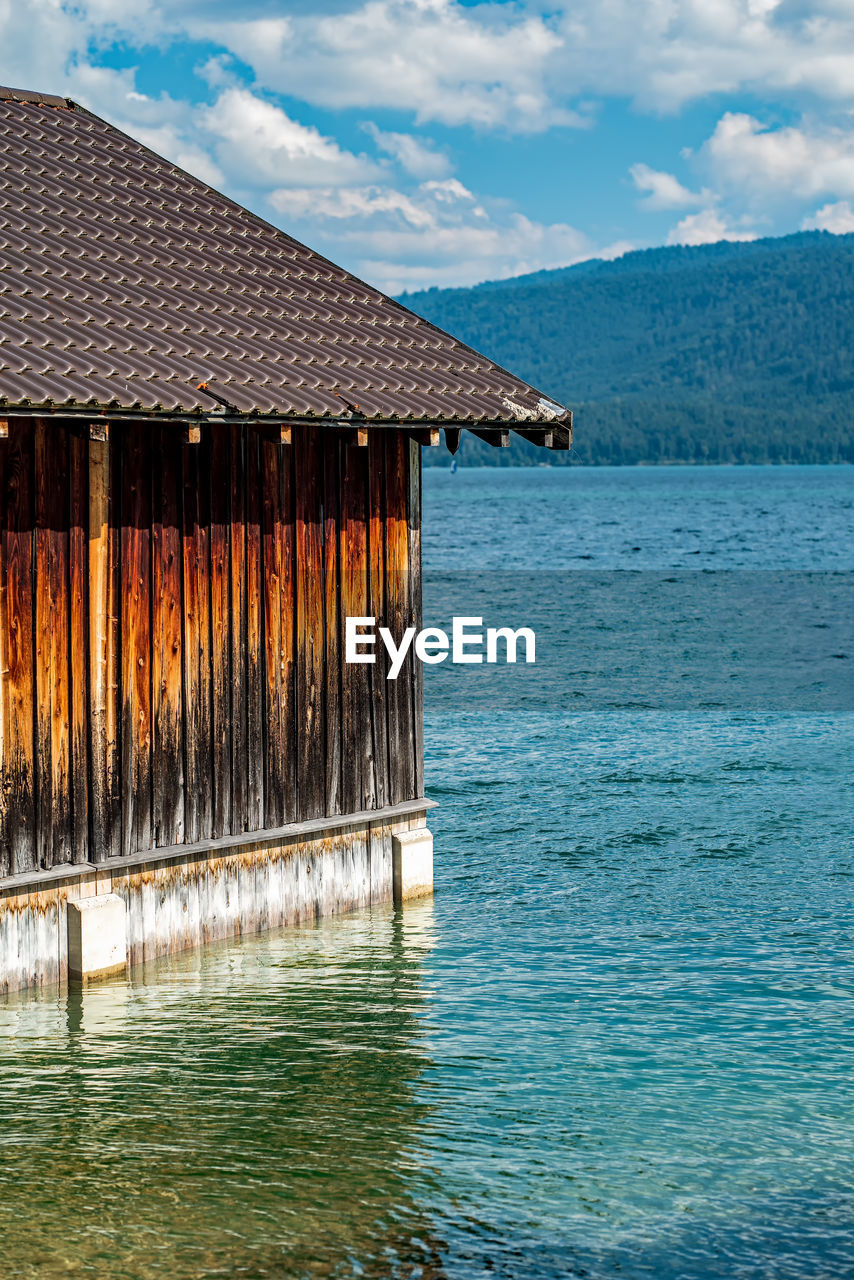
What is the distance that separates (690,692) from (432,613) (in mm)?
19386

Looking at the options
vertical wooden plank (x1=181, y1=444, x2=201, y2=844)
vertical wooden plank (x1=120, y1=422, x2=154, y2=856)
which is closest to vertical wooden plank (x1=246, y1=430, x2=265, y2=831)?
vertical wooden plank (x1=181, y1=444, x2=201, y2=844)

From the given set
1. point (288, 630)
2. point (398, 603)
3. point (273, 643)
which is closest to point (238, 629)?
point (273, 643)

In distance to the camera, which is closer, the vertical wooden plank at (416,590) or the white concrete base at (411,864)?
the vertical wooden plank at (416,590)

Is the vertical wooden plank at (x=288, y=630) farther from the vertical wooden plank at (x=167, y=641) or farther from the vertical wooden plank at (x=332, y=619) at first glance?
the vertical wooden plank at (x=167, y=641)

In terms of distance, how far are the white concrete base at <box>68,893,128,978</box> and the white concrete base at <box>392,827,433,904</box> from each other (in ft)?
8.91

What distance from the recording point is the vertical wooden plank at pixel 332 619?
39.8ft

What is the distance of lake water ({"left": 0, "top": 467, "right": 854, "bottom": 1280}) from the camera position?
7699 mm

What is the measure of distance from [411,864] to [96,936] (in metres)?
3.13

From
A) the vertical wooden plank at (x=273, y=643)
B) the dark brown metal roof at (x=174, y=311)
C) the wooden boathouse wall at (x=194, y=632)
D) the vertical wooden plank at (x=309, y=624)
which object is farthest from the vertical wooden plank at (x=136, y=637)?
the vertical wooden plank at (x=309, y=624)

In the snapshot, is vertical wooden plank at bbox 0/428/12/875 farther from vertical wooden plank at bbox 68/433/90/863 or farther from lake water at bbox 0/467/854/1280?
lake water at bbox 0/467/854/1280

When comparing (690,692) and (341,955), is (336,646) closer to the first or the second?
(341,955)

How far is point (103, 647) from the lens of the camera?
10.7 metres

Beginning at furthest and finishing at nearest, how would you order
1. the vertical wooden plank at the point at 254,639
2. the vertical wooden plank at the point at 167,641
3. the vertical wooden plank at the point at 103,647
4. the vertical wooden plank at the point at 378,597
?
the vertical wooden plank at the point at 378,597 → the vertical wooden plank at the point at 254,639 → the vertical wooden plank at the point at 167,641 → the vertical wooden plank at the point at 103,647

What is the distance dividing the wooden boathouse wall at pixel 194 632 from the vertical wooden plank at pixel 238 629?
1 centimetres
